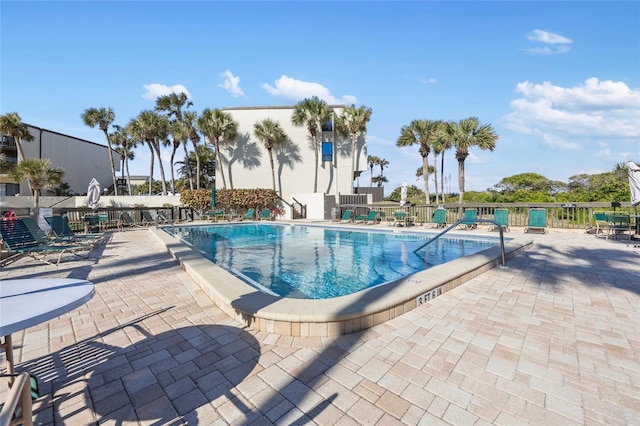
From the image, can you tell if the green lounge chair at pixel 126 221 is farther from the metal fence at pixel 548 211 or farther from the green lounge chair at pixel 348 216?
the metal fence at pixel 548 211

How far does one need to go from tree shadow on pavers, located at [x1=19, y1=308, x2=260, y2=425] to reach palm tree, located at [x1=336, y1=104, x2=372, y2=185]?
20.3 m

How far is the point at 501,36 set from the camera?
11.5 meters

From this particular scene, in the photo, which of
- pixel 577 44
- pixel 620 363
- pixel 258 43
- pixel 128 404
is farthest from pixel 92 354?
pixel 577 44

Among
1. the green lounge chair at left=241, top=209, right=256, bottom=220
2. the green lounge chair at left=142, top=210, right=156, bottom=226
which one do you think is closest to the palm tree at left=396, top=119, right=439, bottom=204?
the green lounge chair at left=241, top=209, right=256, bottom=220

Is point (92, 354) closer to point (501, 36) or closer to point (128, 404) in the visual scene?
point (128, 404)

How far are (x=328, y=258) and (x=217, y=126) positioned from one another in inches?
685

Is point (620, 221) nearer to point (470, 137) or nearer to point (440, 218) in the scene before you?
point (440, 218)

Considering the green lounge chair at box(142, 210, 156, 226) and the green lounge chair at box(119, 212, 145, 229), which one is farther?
the green lounge chair at box(142, 210, 156, 226)

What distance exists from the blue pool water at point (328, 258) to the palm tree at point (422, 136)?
14420mm

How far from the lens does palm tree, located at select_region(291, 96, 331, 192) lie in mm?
21609

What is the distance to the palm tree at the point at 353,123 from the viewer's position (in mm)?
21312

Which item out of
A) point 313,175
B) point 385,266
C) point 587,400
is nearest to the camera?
point 587,400

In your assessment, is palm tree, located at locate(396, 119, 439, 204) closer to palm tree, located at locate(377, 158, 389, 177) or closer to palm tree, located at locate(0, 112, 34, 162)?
palm tree, located at locate(0, 112, 34, 162)

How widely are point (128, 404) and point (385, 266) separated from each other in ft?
18.4
